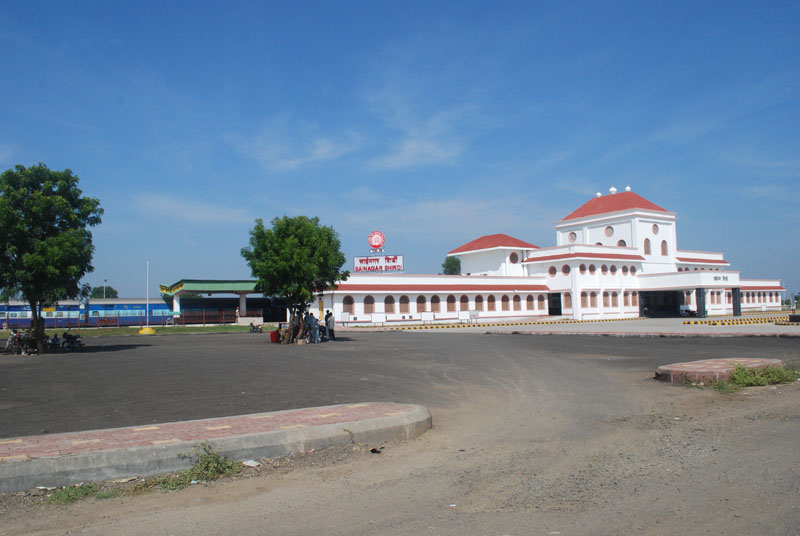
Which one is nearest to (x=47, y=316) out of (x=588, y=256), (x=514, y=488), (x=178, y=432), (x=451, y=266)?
(x=588, y=256)

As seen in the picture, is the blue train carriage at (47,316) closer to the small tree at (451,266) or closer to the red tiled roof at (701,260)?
the red tiled roof at (701,260)

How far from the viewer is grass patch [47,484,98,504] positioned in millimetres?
5328

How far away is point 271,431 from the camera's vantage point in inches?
274

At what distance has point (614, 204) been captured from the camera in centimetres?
6788

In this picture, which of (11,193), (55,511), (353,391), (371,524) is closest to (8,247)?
(11,193)

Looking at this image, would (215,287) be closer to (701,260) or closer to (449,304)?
(449,304)

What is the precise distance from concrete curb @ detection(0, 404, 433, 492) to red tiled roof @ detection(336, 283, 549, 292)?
1517 inches

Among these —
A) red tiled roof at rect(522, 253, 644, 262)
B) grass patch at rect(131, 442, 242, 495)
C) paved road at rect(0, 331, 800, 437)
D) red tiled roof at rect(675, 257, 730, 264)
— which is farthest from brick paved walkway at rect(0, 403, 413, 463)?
red tiled roof at rect(675, 257, 730, 264)

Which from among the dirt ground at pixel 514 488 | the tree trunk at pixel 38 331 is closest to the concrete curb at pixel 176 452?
the dirt ground at pixel 514 488

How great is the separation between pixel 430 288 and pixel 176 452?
153 feet

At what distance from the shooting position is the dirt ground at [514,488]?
14.8ft

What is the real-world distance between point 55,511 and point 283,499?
196cm

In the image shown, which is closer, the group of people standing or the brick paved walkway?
the brick paved walkway

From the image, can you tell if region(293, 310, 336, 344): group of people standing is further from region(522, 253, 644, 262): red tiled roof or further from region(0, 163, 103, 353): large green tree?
region(522, 253, 644, 262): red tiled roof
